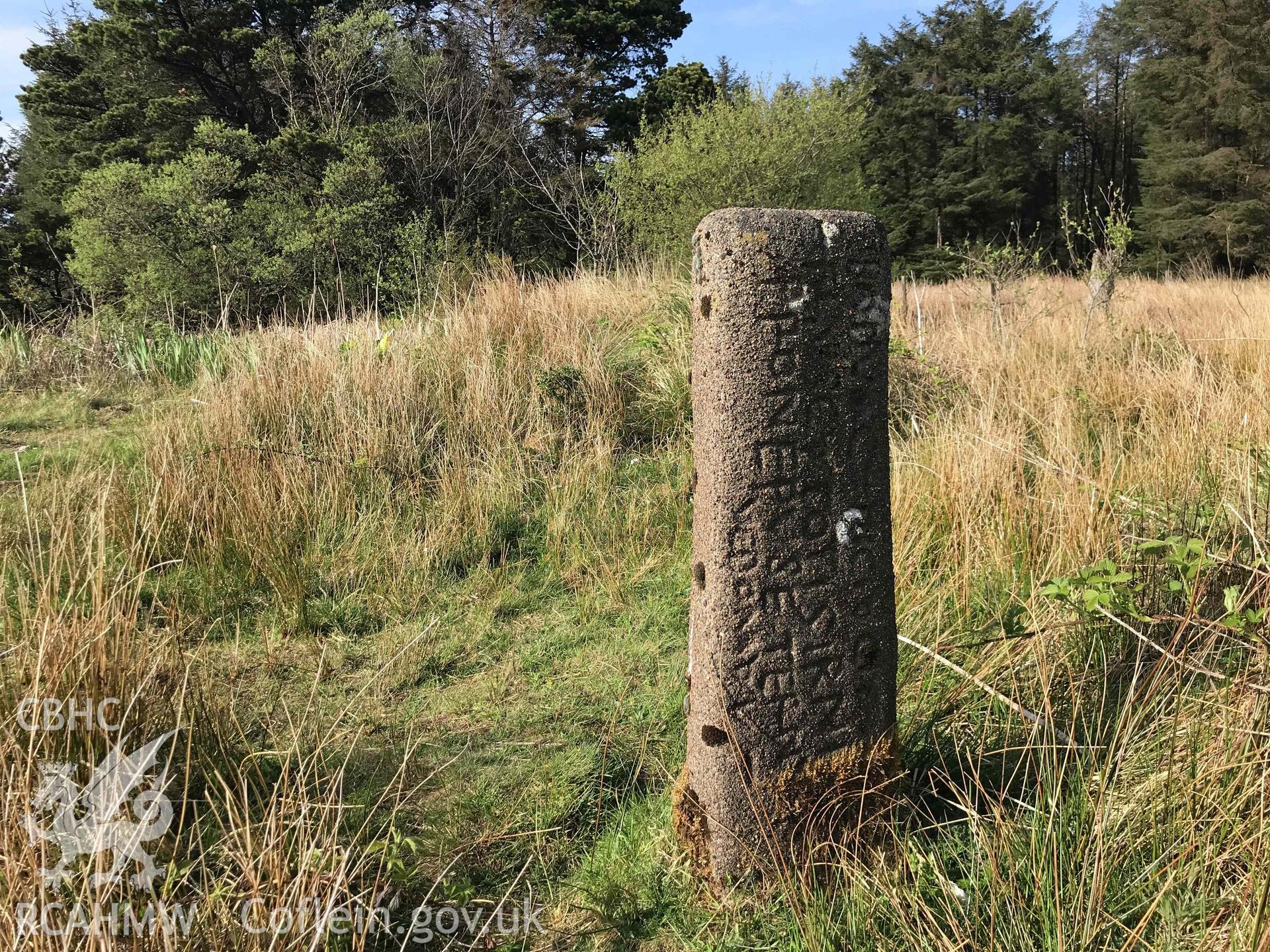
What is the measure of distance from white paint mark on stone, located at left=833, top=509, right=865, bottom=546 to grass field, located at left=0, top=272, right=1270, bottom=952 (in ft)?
1.82

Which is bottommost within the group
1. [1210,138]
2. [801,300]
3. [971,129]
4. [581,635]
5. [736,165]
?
[581,635]

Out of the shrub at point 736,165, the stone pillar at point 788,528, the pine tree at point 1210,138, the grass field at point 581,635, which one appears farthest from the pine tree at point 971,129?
the stone pillar at point 788,528

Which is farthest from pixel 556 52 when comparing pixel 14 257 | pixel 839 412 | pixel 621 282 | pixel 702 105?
pixel 839 412

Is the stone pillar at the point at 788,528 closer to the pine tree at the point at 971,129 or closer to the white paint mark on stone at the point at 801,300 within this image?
the white paint mark on stone at the point at 801,300

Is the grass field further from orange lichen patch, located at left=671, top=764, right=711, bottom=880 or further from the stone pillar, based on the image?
the stone pillar

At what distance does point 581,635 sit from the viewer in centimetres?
333

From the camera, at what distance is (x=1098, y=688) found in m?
2.16

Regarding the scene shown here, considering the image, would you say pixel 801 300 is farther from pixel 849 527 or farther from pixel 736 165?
pixel 736 165

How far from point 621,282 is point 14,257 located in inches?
732

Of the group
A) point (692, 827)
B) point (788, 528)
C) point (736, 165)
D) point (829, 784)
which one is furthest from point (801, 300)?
point (736, 165)

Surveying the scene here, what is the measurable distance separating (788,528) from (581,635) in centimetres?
179

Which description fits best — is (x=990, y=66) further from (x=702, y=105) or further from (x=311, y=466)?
(x=311, y=466)

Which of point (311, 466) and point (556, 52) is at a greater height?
point (556, 52)

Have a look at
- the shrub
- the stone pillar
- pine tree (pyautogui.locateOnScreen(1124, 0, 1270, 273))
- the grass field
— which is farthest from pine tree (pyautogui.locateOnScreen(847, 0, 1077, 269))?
the stone pillar
